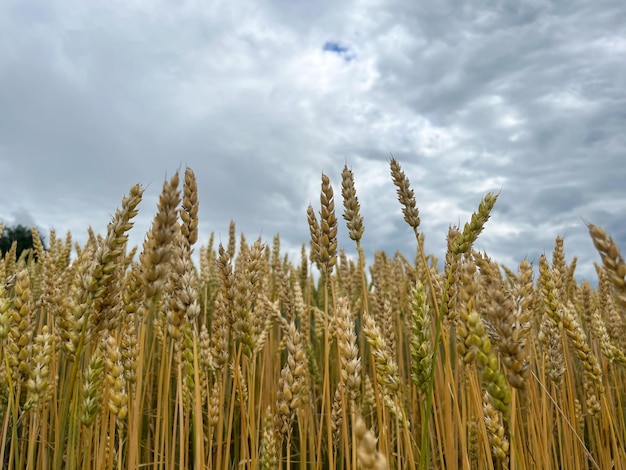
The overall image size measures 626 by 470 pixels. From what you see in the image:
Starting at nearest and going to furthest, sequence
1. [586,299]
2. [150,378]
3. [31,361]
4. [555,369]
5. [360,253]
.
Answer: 1. [31,361]
2. [360,253]
3. [555,369]
4. [586,299]
5. [150,378]

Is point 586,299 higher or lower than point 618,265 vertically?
higher

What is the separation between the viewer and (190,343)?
1.48m

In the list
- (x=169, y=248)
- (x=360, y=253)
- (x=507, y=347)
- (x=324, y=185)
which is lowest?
(x=507, y=347)

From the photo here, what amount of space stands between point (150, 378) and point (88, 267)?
248 centimetres

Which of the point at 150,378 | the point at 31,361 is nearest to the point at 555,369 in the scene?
the point at 31,361

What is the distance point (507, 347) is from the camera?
111cm

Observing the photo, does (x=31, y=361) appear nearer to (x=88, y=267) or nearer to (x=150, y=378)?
(x=88, y=267)

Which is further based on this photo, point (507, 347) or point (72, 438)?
point (72, 438)

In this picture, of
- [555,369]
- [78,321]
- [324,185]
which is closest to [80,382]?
[78,321]

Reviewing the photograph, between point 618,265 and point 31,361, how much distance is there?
1996mm

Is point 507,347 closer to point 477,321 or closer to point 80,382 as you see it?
point 477,321

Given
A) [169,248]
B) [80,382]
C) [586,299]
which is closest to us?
[169,248]

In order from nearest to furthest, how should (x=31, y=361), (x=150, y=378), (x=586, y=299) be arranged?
(x=31, y=361) → (x=586, y=299) → (x=150, y=378)

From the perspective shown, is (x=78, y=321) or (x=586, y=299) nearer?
(x=78, y=321)
